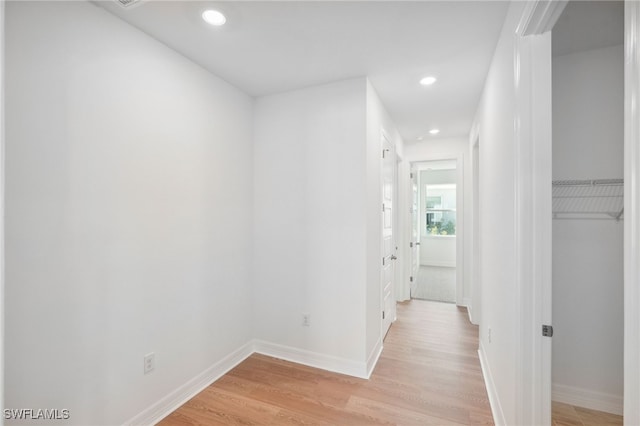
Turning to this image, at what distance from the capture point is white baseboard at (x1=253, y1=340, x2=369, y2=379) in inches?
98.6

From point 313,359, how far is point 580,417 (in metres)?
1.99

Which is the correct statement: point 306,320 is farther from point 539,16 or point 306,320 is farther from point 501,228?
point 539,16

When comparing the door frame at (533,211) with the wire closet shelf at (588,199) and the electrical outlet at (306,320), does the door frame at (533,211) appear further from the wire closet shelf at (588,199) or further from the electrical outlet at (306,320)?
the electrical outlet at (306,320)

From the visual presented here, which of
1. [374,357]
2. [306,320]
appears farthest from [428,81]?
[374,357]

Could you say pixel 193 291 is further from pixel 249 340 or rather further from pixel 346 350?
pixel 346 350

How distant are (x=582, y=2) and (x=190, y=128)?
8.61 feet

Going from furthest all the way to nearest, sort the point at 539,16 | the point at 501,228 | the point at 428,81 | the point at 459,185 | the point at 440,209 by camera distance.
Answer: the point at 440,209
the point at 459,185
the point at 428,81
the point at 501,228
the point at 539,16

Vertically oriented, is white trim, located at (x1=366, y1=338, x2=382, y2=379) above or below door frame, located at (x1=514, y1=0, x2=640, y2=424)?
below

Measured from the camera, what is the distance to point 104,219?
170 centimetres

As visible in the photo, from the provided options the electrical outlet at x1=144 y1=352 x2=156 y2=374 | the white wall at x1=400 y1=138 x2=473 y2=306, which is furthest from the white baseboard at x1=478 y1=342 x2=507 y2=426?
the electrical outlet at x1=144 y1=352 x2=156 y2=374

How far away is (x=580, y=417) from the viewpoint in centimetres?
200

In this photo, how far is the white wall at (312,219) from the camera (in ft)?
8.29

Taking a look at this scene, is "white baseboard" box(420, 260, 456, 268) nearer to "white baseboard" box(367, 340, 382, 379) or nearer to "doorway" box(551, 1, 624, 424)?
"white baseboard" box(367, 340, 382, 379)
